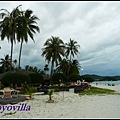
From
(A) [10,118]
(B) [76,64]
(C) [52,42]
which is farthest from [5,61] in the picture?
(A) [10,118]

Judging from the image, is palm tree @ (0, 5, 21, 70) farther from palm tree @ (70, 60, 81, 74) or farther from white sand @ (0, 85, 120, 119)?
palm tree @ (70, 60, 81, 74)


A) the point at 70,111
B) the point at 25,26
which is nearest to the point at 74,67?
the point at 25,26

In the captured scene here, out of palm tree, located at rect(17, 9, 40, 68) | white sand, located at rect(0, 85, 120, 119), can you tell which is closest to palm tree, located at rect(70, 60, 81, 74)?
palm tree, located at rect(17, 9, 40, 68)

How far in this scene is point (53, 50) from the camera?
1359 inches

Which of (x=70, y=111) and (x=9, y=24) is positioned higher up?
(x=9, y=24)

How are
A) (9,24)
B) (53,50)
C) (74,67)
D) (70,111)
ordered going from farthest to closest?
(74,67)
(53,50)
(9,24)
(70,111)

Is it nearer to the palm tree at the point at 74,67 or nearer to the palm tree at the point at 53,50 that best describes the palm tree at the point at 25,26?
the palm tree at the point at 53,50

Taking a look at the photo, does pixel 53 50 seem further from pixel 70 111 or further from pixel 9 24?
pixel 70 111

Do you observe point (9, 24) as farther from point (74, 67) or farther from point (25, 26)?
point (74, 67)

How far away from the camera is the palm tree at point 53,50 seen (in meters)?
34.4

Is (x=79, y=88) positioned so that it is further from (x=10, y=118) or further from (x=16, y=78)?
(x=10, y=118)

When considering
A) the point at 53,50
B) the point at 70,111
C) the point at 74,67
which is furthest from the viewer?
the point at 74,67

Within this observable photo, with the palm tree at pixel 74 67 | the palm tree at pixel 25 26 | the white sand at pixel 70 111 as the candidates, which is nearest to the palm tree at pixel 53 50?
the palm tree at pixel 25 26

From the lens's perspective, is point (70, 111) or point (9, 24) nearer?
point (70, 111)
